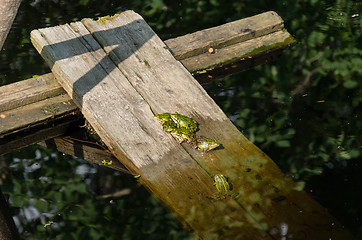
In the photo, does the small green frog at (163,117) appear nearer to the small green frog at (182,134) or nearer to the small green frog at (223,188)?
the small green frog at (182,134)

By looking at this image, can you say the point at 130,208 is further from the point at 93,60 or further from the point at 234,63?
the point at 234,63

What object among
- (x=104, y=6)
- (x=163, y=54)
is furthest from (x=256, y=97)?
→ (x=104, y=6)

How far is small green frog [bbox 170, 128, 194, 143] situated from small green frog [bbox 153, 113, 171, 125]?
0.53ft

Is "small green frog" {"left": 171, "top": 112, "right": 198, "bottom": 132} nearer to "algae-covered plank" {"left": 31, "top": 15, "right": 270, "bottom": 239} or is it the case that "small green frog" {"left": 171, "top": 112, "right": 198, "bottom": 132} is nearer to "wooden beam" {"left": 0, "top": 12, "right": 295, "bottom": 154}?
"algae-covered plank" {"left": 31, "top": 15, "right": 270, "bottom": 239}

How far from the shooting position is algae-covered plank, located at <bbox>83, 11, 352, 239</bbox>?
399 cm

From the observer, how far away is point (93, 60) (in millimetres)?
5254

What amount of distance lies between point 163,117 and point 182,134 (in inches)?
11.0

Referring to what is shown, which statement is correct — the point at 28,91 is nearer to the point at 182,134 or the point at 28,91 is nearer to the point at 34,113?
the point at 34,113

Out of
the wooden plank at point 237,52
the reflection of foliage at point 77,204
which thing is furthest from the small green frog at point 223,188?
the wooden plank at point 237,52

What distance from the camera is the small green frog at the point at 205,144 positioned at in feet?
14.6

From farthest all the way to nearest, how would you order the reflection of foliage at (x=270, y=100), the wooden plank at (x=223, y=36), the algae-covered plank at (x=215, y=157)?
the wooden plank at (x=223, y=36) → the reflection of foliage at (x=270, y=100) → the algae-covered plank at (x=215, y=157)

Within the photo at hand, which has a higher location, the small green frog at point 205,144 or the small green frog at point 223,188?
the small green frog at point 205,144

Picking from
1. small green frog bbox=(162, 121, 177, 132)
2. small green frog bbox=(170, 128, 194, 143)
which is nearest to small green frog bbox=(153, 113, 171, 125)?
small green frog bbox=(162, 121, 177, 132)

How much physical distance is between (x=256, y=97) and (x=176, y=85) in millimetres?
1292
